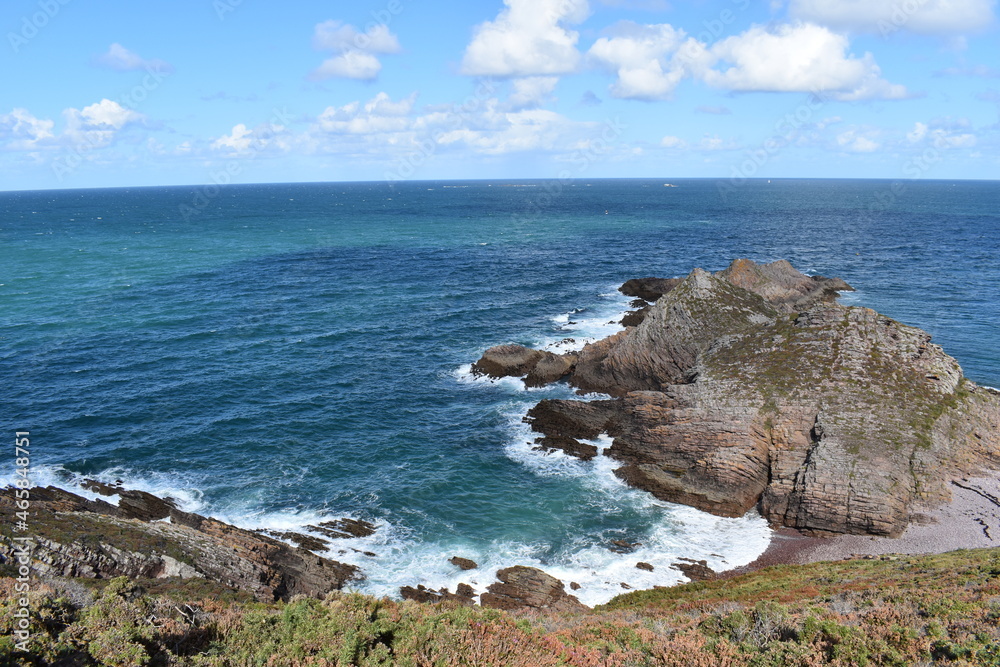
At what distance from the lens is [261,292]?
7812cm

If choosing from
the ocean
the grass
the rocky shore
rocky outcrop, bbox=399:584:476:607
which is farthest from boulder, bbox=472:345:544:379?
the grass

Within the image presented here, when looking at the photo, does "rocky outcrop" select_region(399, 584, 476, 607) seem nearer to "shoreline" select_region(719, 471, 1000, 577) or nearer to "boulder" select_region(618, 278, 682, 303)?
"shoreline" select_region(719, 471, 1000, 577)

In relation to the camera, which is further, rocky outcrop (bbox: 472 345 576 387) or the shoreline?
rocky outcrop (bbox: 472 345 576 387)

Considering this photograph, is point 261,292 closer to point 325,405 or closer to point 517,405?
point 325,405

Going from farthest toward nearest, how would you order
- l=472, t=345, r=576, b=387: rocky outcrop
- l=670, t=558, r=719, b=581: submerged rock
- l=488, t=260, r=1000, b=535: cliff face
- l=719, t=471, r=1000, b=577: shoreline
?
l=472, t=345, r=576, b=387: rocky outcrop, l=488, t=260, r=1000, b=535: cliff face, l=719, t=471, r=1000, b=577: shoreline, l=670, t=558, r=719, b=581: submerged rock

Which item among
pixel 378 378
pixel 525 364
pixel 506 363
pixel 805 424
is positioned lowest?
pixel 378 378

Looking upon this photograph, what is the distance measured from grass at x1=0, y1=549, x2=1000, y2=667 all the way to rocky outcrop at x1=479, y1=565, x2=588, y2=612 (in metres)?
6.78

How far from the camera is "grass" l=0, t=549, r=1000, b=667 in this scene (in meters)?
13.5

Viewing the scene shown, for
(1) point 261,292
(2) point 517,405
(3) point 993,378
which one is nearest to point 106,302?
(1) point 261,292

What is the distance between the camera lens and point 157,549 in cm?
2284

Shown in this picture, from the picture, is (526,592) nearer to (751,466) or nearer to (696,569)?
(696,569)

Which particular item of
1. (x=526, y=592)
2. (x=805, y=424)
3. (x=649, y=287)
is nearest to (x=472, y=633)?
(x=526, y=592)

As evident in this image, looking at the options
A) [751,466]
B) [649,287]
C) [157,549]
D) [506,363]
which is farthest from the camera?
[649,287]

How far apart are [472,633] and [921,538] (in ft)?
82.8
